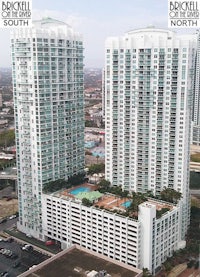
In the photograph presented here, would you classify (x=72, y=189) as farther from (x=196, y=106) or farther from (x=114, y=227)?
(x=196, y=106)

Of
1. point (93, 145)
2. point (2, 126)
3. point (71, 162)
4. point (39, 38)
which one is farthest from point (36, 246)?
point (2, 126)

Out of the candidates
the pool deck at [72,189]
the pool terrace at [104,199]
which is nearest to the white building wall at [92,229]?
the pool terrace at [104,199]

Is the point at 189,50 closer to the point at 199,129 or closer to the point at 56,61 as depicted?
the point at 56,61

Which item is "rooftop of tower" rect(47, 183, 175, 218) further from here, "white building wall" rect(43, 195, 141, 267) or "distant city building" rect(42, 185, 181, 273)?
"white building wall" rect(43, 195, 141, 267)

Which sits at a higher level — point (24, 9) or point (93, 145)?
point (24, 9)

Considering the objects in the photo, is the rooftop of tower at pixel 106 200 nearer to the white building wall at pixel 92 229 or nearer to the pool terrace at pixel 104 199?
the pool terrace at pixel 104 199

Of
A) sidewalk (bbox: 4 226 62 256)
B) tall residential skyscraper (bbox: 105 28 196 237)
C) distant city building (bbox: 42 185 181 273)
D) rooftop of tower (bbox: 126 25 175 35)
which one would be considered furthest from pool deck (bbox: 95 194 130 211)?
rooftop of tower (bbox: 126 25 175 35)

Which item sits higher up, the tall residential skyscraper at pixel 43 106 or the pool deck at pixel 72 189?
the tall residential skyscraper at pixel 43 106
